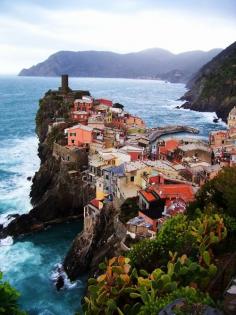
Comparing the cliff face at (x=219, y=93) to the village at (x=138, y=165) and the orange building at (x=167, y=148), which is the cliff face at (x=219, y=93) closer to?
the village at (x=138, y=165)

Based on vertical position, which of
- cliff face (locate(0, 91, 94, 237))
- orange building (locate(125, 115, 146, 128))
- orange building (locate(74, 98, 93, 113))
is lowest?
cliff face (locate(0, 91, 94, 237))

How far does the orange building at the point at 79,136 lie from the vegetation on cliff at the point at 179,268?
27.4 metres

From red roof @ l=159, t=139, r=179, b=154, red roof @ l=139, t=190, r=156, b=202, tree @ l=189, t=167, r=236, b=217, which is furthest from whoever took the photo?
red roof @ l=159, t=139, r=179, b=154

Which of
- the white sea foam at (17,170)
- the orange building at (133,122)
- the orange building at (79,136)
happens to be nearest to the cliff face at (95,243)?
the white sea foam at (17,170)

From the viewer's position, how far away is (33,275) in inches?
1254

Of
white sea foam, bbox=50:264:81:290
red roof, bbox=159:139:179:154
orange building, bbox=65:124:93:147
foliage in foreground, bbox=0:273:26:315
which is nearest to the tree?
foliage in foreground, bbox=0:273:26:315

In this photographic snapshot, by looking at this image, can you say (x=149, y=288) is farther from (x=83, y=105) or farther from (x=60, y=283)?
(x=83, y=105)

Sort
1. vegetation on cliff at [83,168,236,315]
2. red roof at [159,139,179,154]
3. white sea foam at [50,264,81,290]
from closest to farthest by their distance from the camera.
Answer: vegetation on cliff at [83,168,236,315], white sea foam at [50,264,81,290], red roof at [159,139,179,154]

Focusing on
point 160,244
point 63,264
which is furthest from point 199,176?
point 160,244

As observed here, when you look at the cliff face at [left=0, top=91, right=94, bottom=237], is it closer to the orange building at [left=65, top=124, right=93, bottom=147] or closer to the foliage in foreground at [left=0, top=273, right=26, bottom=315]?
the orange building at [left=65, top=124, right=93, bottom=147]

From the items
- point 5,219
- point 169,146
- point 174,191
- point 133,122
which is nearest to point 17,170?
point 5,219

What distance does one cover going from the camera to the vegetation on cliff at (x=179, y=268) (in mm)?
13281

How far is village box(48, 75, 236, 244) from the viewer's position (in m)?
31.0

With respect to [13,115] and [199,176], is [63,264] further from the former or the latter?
[13,115]
